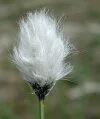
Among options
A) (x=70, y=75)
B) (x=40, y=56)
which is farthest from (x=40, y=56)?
(x=70, y=75)

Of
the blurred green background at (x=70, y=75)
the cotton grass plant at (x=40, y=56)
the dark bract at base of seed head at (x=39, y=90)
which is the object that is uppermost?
the blurred green background at (x=70, y=75)

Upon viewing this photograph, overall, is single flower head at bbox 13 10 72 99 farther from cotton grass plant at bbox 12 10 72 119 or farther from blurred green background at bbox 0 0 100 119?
blurred green background at bbox 0 0 100 119

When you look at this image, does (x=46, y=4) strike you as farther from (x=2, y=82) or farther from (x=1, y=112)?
(x=1, y=112)

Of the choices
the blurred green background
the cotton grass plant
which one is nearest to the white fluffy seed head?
the cotton grass plant

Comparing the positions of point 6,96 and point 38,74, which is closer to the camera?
point 38,74

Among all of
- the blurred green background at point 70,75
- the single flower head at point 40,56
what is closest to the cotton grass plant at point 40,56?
the single flower head at point 40,56

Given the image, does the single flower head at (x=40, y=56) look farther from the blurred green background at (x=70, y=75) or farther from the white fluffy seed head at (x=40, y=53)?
the blurred green background at (x=70, y=75)

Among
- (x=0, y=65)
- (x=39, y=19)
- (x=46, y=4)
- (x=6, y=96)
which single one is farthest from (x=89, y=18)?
(x=39, y=19)
